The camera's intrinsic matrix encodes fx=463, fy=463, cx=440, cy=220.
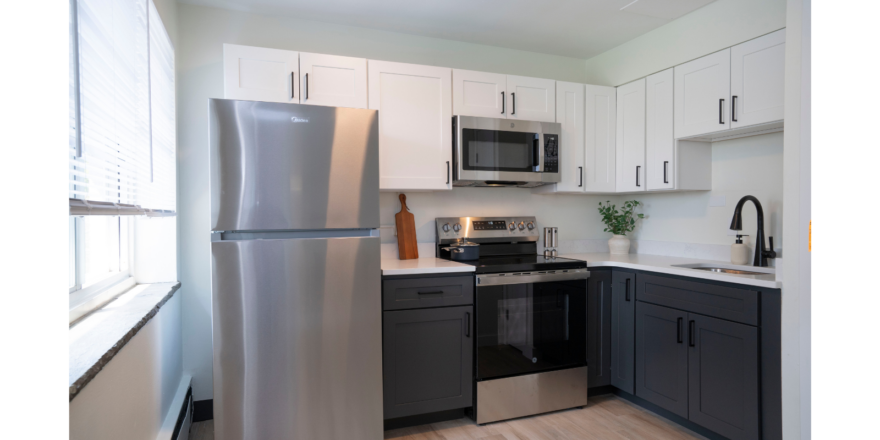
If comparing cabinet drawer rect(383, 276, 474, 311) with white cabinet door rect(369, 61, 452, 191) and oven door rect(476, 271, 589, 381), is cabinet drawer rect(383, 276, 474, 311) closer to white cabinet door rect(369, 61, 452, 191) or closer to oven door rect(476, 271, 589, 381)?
oven door rect(476, 271, 589, 381)

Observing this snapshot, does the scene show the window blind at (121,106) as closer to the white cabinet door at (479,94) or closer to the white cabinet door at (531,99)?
the white cabinet door at (479,94)

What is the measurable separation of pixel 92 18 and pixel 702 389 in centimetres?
285

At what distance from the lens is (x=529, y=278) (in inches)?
104

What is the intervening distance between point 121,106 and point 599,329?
2.63m

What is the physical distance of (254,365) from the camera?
6.75 feet

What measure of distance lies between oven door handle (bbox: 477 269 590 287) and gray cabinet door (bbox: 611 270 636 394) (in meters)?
0.22

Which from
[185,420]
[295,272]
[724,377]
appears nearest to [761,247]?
[724,377]

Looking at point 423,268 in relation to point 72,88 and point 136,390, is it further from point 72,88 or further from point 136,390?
point 72,88

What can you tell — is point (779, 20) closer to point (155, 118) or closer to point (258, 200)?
point (258, 200)

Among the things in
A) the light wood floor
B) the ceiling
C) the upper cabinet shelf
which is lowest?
the light wood floor

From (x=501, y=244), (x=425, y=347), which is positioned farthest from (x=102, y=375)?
(x=501, y=244)

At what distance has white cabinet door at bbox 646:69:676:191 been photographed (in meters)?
2.86

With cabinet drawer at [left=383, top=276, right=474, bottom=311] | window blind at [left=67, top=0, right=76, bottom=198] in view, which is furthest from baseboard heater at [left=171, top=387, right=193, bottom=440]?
window blind at [left=67, top=0, right=76, bottom=198]
